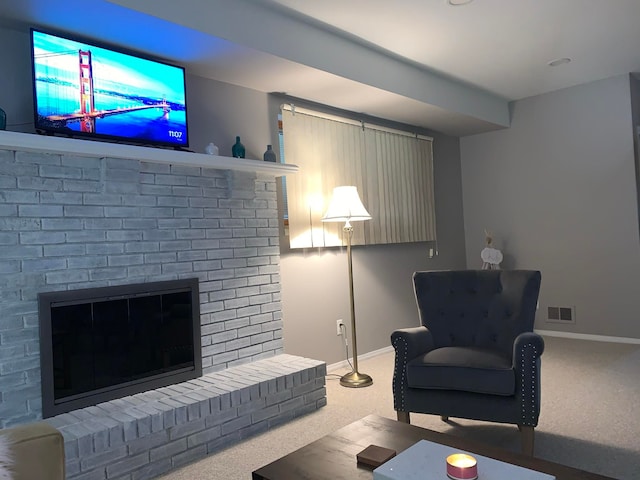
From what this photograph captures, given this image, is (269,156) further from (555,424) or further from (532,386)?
(555,424)

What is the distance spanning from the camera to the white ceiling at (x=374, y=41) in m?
2.65

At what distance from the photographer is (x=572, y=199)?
202 inches

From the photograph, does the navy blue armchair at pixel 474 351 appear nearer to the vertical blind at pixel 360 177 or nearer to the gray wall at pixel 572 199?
the vertical blind at pixel 360 177

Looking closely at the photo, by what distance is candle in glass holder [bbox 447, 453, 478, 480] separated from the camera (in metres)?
1.37

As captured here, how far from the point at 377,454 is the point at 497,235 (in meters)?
4.55

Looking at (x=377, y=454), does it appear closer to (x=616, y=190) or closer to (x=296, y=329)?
(x=296, y=329)

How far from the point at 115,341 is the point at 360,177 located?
8.64 feet

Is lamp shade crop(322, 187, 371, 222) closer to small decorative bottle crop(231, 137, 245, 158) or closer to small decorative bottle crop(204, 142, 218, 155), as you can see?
small decorative bottle crop(231, 137, 245, 158)

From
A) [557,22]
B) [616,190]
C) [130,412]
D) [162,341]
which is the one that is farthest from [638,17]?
[130,412]

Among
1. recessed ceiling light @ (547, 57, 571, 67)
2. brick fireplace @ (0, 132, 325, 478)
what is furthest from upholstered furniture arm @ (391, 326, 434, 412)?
recessed ceiling light @ (547, 57, 571, 67)

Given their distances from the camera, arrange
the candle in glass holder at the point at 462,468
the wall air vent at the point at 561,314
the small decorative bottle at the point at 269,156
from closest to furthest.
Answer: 1. the candle in glass holder at the point at 462,468
2. the small decorative bottle at the point at 269,156
3. the wall air vent at the point at 561,314

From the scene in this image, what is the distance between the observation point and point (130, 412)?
252 centimetres

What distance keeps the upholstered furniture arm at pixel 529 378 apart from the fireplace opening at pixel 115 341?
6.31 feet

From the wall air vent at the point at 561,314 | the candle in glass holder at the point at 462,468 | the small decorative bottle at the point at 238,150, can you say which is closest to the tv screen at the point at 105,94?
the small decorative bottle at the point at 238,150
